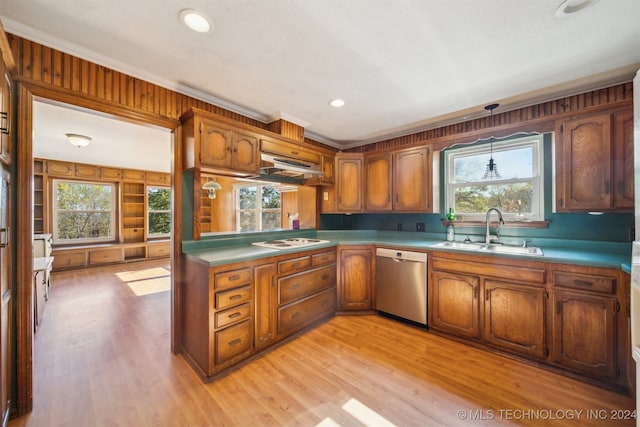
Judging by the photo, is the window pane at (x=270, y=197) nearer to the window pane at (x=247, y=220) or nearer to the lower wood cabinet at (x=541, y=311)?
the window pane at (x=247, y=220)

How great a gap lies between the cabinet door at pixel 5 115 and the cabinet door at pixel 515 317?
357cm

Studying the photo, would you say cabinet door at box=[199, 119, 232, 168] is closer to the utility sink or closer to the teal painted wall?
the utility sink

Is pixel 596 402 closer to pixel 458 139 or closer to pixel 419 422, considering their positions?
pixel 419 422

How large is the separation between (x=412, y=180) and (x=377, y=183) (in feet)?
1.60

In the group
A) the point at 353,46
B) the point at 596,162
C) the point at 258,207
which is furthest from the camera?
the point at 258,207

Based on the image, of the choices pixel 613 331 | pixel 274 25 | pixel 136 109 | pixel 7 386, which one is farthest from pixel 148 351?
pixel 613 331

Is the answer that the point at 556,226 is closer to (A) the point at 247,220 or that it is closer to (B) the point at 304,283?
(B) the point at 304,283

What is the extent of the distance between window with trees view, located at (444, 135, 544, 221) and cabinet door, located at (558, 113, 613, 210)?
16.6 inches

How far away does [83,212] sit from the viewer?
5855 mm

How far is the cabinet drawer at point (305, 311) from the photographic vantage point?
2.48 meters

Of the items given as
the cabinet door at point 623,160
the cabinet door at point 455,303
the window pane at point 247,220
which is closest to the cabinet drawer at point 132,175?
the window pane at point 247,220

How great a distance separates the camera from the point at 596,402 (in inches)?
66.4

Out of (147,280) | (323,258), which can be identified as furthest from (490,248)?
(147,280)

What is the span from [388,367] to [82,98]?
3153 millimetres
